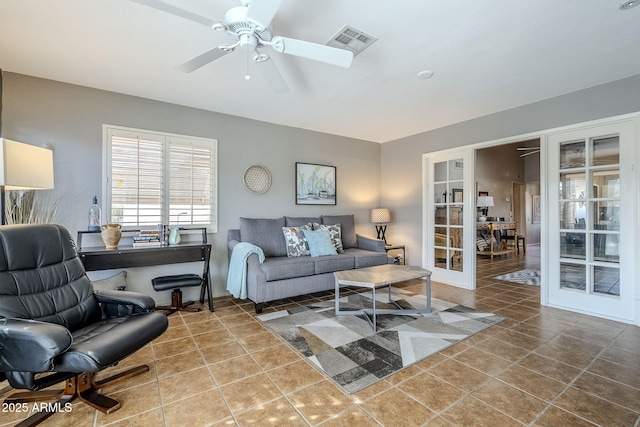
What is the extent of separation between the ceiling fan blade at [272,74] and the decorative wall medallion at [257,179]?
1.90 m

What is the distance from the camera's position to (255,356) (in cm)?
233

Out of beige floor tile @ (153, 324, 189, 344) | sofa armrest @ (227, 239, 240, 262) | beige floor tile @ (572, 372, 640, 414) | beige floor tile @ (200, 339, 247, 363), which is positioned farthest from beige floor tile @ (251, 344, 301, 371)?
beige floor tile @ (572, 372, 640, 414)

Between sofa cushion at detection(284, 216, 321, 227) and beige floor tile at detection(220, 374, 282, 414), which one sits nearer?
beige floor tile at detection(220, 374, 282, 414)

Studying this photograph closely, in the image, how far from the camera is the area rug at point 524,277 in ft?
15.3

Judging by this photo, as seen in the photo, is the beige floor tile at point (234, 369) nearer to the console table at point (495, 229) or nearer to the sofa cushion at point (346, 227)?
the sofa cushion at point (346, 227)

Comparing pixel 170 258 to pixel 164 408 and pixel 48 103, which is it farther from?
pixel 48 103

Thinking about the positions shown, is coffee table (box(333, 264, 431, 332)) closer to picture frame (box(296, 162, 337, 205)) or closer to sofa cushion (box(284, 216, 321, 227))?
sofa cushion (box(284, 216, 321, 227))

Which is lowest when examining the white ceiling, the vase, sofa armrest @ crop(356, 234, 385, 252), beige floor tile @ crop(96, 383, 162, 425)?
beige floor tile @ crop(96, 383, 162, 425)

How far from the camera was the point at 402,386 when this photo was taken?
6.29ft

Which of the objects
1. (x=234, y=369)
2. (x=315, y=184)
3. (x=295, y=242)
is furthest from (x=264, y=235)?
(x=234, y=369)

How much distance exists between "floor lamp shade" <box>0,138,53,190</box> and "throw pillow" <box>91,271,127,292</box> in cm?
127

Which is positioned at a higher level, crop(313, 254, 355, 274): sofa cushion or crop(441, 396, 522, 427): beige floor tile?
crop(313, 254, 355, 274): sofa cushion

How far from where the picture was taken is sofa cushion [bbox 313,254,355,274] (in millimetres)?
3699

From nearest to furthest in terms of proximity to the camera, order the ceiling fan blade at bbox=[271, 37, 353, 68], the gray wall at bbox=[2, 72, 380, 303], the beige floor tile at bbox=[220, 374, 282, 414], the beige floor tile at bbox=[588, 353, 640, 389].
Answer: the beige floor tile at bbox=[220, 374, 282, 414] → the ceiling fan blade at bbox=[271, 37, 353, 68] → the beige floor tile at bbox=[588, 353, 640, 389] → the gray wall at bbox=[2, 72, 380, 303]
